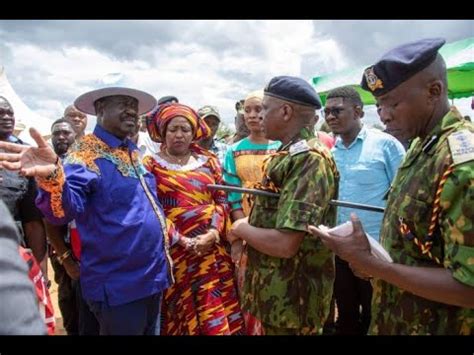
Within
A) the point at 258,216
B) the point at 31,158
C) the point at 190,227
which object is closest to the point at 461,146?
the point at 258,216

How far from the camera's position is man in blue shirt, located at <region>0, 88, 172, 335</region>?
7.97 feet

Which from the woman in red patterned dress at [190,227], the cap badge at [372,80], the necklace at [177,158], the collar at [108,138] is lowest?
the woman in red patterned dress at [190,227]

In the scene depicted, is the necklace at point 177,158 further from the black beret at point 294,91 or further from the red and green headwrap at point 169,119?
the black beret at point 294,91

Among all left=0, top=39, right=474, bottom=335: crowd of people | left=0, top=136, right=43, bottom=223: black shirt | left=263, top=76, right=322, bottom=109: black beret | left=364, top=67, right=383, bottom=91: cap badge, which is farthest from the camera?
left=0, top=136, right=43, bottom=223: black shirt

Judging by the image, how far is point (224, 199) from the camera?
332cm

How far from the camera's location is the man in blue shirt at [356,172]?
11.5 ft

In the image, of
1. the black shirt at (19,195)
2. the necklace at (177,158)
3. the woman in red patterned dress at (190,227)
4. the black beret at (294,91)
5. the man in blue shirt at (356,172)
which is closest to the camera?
the black beret at (294,91)

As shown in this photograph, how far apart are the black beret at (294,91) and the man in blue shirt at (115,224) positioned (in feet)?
3.02

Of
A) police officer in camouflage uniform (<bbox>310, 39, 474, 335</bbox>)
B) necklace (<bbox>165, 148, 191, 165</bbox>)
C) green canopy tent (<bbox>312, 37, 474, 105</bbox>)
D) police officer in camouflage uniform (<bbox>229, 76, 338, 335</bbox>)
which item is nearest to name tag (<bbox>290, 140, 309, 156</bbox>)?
police officer in camouflage uniform (<bbox>229, 76, 338, 335</bbox>)

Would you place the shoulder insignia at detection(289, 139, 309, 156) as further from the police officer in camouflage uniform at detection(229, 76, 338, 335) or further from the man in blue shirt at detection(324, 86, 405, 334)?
the man in blue shirt at detection(324, 86, 405, 334)

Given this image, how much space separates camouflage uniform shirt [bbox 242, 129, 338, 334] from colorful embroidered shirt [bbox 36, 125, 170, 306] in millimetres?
624

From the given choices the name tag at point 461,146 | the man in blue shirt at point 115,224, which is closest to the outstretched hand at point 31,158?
the man in blue shirt at point 115,224

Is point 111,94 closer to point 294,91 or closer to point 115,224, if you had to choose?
point 115,224
